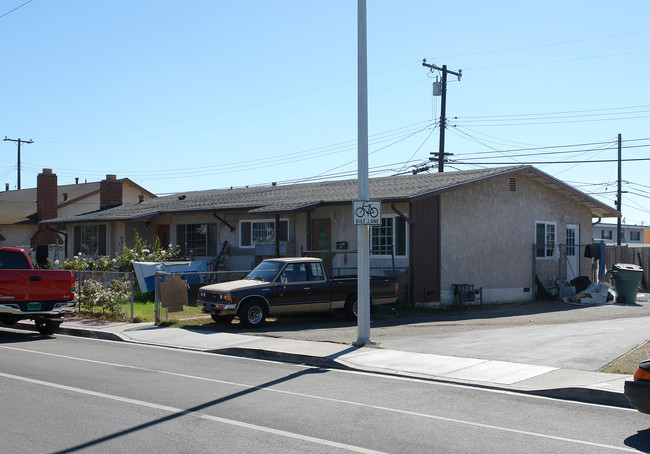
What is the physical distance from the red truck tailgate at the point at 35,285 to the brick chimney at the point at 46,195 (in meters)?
24.8

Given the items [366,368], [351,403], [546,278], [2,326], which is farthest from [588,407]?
[546,278]

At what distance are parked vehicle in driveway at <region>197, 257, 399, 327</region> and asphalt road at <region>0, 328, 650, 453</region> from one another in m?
4.65

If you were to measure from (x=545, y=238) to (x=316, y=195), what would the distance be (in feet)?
28.2

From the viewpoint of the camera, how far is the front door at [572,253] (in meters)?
26.1

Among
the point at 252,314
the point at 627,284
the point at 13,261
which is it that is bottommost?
the point at 252,314

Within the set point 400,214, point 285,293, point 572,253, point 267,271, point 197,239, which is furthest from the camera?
point 197,239

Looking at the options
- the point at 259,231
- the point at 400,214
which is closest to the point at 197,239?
the point at 259,231

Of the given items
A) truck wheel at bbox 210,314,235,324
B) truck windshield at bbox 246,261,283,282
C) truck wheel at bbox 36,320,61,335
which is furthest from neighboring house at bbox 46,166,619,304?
Result: truck wheel at bbox 36,320,61,335

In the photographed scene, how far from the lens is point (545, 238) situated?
25031 mm

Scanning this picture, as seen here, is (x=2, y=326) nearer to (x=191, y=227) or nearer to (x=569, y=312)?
(x=191, y=227)

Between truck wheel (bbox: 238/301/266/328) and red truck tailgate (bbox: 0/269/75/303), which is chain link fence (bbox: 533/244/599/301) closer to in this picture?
truck wheel (bbox: 238/301/266/328)

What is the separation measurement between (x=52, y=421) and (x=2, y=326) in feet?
38.0

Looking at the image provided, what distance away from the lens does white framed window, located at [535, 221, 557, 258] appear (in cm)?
2473

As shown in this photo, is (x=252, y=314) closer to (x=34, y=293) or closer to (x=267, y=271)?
(x=267, y=271)
